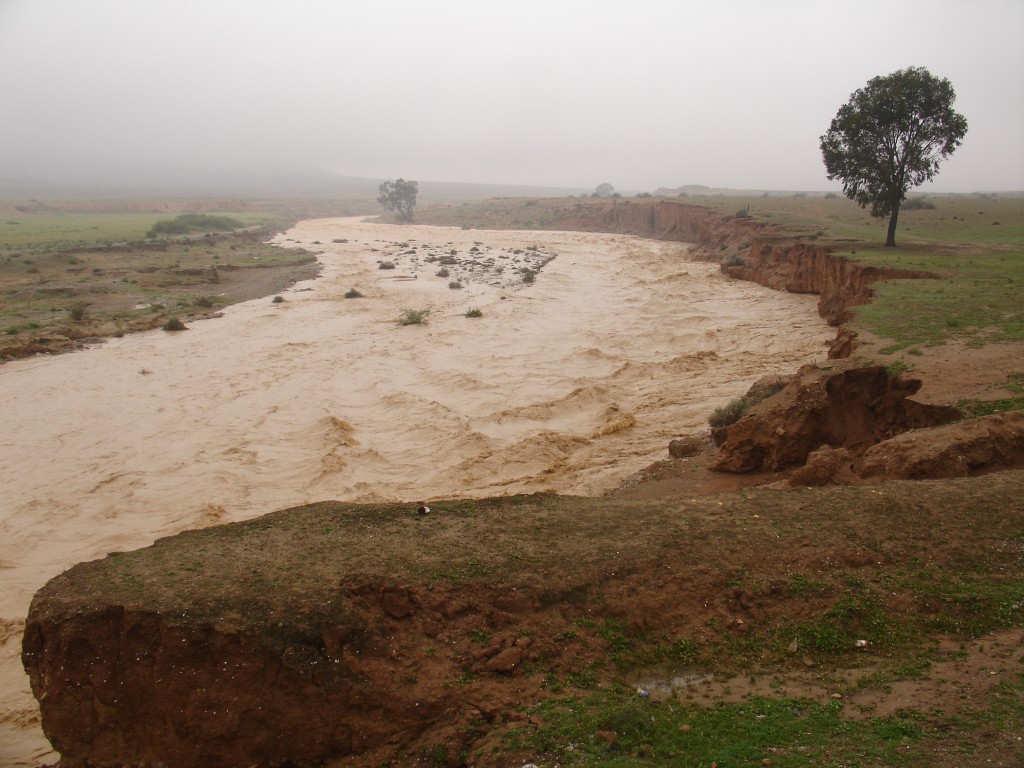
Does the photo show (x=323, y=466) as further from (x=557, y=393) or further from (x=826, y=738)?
(x=826, y=738)

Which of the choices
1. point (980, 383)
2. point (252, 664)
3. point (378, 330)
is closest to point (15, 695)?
point (252, 664)

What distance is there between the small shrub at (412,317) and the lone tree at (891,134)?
61.2 ft

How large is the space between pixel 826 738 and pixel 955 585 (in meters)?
2.51

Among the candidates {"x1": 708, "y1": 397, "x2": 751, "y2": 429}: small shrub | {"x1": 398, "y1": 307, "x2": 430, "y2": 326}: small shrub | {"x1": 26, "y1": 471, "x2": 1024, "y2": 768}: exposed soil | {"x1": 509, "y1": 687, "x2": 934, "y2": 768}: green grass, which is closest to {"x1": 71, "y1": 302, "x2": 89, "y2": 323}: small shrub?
{"x1": 398, "y1": 307, "x2": 430, "y2": 326}: small shrub

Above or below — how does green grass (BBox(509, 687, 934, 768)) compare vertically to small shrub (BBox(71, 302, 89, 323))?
below

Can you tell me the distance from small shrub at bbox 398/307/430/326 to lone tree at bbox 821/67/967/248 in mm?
18640

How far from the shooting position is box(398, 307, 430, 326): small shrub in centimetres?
2508

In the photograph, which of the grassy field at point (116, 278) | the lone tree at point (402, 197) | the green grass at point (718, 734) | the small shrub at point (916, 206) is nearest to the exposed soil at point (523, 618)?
the green grass at point (718, 734)

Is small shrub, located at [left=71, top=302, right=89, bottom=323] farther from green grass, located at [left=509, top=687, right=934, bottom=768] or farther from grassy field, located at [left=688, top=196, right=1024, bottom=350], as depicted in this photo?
grassy field, located at [left=688, top=196, right=1024, bottom=350]

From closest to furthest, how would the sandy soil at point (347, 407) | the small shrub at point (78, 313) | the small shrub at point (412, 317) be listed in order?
the sandy soil at point (347, 407) → the small shrub at point (78, 313) → the small shrub at point (412, 317)

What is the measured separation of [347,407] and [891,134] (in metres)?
24.4

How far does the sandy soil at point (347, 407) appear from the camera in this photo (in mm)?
11914

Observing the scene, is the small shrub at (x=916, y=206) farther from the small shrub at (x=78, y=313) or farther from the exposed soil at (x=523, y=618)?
the small shrub at (x=78, y=313)

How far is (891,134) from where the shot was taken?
25.7 m
